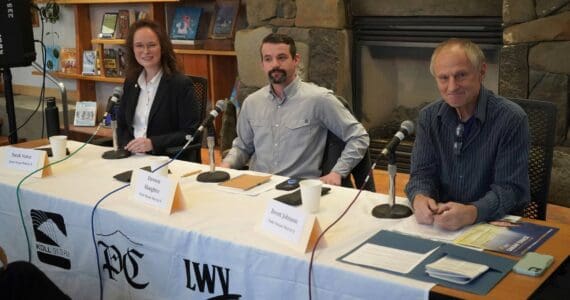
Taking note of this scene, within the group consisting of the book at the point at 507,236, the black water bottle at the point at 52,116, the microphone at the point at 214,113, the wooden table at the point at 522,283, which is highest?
the microphone at the point at 214,113

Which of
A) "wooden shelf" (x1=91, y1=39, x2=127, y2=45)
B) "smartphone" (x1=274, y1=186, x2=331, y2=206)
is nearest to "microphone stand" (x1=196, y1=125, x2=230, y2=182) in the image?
"smartphone" (x1=274, y1=186, x2=331, y2=206)

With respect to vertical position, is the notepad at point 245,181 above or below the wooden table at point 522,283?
above

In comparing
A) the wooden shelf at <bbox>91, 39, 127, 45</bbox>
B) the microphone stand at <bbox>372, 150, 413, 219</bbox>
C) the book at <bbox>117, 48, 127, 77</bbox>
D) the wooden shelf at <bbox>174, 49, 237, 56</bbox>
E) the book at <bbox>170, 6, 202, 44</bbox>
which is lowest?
the microphone stand at <bbox>372, 150, 413, 219</bbox>

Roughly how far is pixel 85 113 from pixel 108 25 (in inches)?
29.8

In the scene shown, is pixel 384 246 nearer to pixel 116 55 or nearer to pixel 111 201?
pixel 111 201

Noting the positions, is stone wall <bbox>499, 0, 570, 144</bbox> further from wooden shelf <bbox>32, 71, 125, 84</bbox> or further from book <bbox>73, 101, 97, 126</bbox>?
book <bbox>73, 101, 97, 126</bbox>

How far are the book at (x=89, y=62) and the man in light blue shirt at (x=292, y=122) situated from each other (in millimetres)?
3313

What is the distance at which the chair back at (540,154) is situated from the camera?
218cm

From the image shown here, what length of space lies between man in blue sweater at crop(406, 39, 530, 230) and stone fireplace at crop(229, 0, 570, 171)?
146cm

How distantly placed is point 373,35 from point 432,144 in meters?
2.22

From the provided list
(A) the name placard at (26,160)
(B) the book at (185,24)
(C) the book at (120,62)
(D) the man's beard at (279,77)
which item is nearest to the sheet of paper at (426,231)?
(D) the man's beard at (279,77)

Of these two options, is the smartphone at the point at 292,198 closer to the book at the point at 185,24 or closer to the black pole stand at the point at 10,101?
the black pole stand at the point at 10,101

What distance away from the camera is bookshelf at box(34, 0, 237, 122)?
4910mm

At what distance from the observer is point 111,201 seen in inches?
84.4
